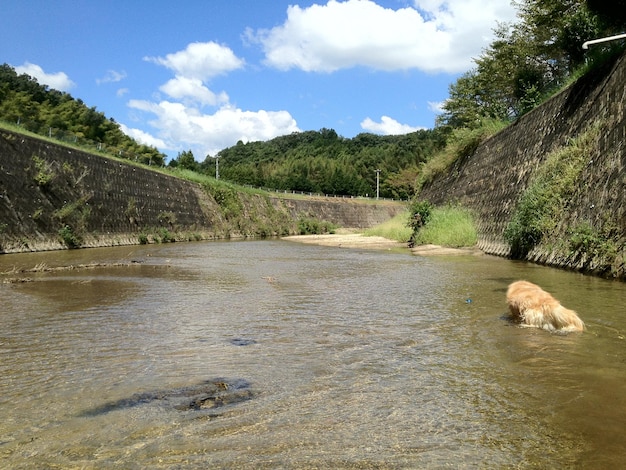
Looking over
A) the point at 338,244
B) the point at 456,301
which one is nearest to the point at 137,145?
the point at 338,244

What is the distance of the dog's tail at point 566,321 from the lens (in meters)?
4.75

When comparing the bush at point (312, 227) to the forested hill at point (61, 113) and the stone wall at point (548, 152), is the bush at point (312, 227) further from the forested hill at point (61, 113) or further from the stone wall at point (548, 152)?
the stone wall at point (548, 152)

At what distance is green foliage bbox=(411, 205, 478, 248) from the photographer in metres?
17.8

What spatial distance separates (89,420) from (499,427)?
2233 millimetres

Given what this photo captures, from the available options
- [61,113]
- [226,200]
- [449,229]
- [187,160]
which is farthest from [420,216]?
[187,160]

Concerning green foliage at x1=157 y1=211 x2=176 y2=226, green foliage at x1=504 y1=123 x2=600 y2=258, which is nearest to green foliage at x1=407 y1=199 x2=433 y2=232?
green foliage at x1=504 y1=123 x2=600 y2=258

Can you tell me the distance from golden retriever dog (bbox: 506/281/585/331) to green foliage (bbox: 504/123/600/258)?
272 inches

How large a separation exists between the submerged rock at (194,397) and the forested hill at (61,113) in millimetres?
29655

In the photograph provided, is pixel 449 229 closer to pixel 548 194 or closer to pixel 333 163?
pixel 548 194

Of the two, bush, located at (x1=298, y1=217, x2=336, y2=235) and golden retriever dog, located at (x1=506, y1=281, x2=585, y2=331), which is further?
bush, located at (x1=298, y1=217, x2=336, y2=235)

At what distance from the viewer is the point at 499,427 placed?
8.62 feet

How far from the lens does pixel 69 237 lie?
1967 cm

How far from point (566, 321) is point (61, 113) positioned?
4576 centimetres

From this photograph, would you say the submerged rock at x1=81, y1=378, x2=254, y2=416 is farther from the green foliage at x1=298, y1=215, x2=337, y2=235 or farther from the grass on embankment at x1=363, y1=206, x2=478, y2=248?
the green foliage at x1=298, y1=215, x2=337, y2=235
